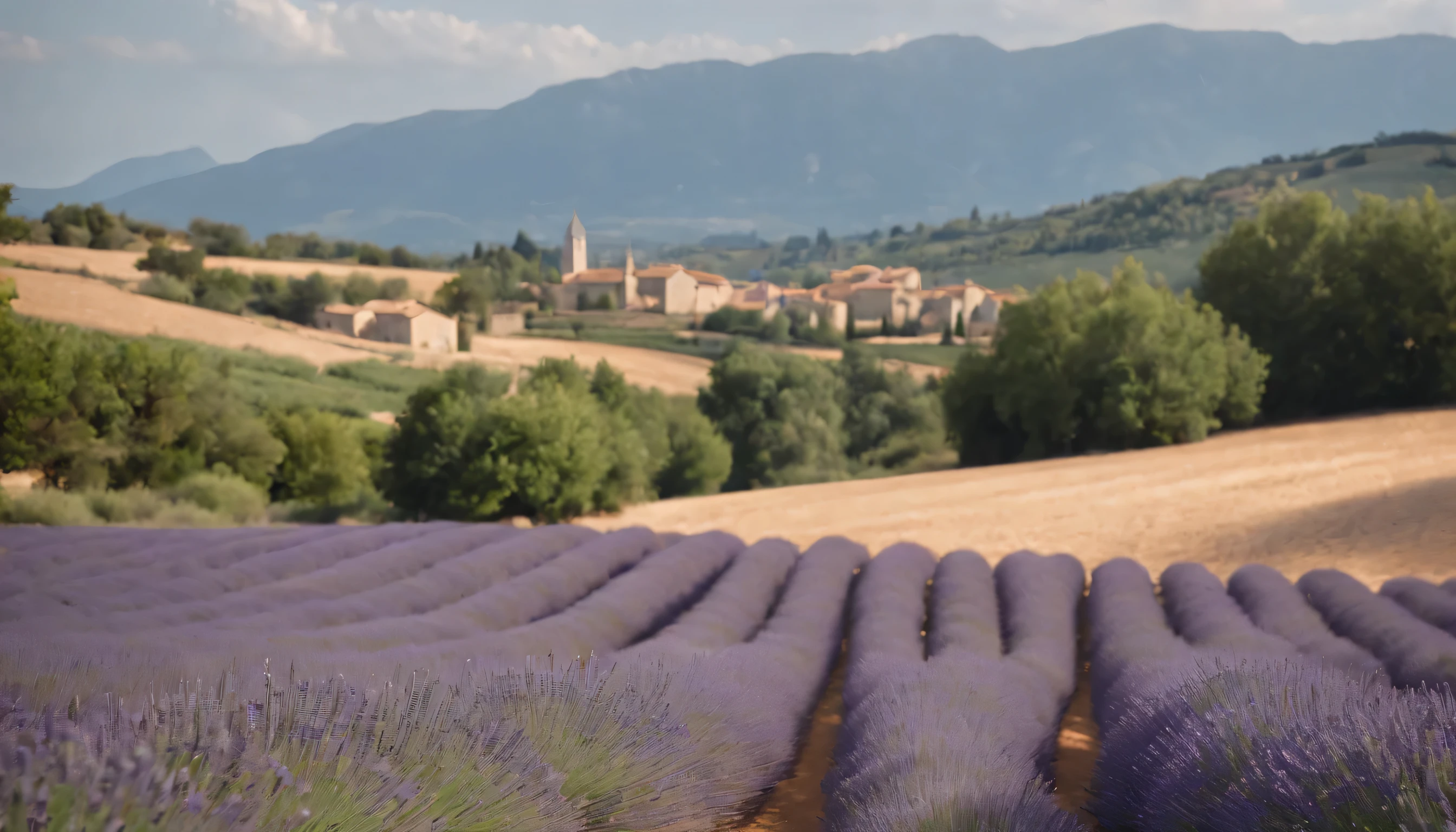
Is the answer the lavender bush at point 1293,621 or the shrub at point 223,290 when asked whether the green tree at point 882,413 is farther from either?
the lavender bush at point 1293,621

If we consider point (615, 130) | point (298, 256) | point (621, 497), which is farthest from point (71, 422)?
point (615, 130)

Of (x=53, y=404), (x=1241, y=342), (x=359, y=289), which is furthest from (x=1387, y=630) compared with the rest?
(x=359, y=289)

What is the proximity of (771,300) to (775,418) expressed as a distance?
2381cm

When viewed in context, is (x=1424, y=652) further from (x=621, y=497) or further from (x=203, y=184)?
(x=203, y=184)

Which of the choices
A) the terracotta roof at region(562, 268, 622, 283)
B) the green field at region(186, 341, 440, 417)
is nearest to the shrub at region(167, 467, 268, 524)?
the green field at region(186, 341, 440, 417)

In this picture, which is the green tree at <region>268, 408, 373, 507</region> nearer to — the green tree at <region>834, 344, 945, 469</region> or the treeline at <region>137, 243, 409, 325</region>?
the treeline at <region>137, 243, 409, 325</region>

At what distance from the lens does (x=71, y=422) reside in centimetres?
1606

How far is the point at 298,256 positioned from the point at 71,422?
42803mm

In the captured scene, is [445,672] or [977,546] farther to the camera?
[977,546]

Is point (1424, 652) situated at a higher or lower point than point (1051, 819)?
lower

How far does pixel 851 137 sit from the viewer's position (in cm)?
15062

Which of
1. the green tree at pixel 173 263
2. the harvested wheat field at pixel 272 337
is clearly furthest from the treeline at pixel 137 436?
the green tree at pixel 173 263

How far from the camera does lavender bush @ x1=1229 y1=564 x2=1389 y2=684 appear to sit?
17.2ft

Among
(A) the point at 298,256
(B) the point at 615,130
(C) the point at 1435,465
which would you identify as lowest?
(C) the point at 1435,465
